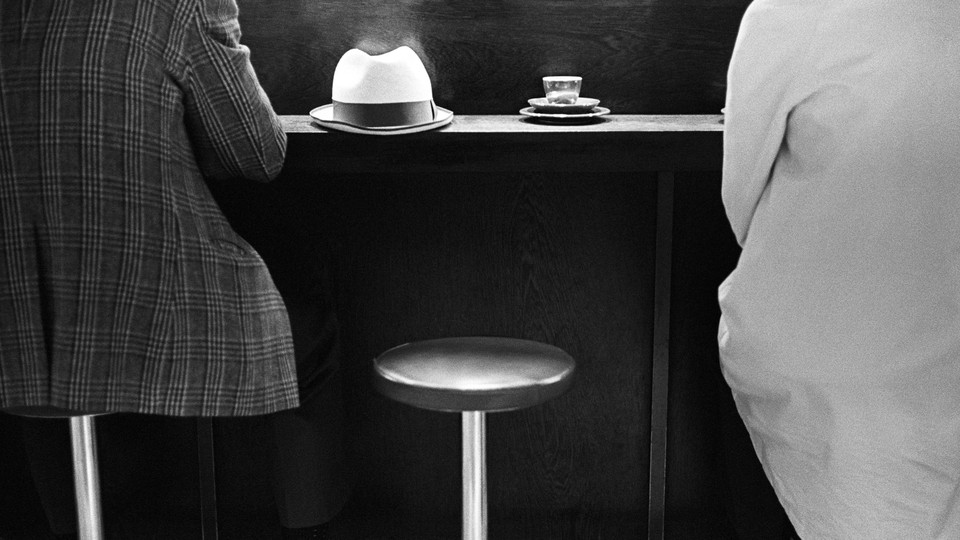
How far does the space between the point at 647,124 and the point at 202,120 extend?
871 millimetres

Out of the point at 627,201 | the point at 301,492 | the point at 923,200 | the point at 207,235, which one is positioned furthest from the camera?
the point at 627,201

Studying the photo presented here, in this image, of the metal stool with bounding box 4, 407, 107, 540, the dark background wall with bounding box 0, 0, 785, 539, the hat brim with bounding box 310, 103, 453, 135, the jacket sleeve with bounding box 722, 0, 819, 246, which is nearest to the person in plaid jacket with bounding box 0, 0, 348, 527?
the metal stool with bounding box 4, 407, 107, 540

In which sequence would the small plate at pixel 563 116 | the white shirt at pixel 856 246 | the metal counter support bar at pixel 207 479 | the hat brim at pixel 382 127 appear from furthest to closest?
the metal counter support bar at pixel 207 479 < the small plate at pixel 563 116 < the hat brim at pixel 382 127 < the white shirt at pixel 856 246

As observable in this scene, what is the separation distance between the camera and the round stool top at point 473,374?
1.53m

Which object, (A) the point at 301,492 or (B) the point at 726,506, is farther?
(B) the point at 726,506

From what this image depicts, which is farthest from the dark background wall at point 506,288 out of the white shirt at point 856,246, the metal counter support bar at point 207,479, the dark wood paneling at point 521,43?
the white shirt at point 856,246

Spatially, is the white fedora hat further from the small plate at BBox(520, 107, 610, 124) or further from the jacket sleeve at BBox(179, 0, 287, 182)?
the jacket sleeve at BBox(179, 0, 287, 182)

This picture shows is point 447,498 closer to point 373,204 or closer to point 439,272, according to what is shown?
point 439,272

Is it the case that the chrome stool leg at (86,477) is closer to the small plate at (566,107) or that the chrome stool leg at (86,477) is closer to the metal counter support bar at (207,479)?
the metal counter support bar at (207,479)

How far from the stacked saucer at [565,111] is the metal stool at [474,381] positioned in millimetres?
511

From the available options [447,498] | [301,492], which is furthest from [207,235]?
[447,498]

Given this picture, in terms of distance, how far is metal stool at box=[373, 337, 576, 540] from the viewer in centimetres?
154

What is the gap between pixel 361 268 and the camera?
2.35 meters

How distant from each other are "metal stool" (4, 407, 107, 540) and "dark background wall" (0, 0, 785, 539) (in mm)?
551
